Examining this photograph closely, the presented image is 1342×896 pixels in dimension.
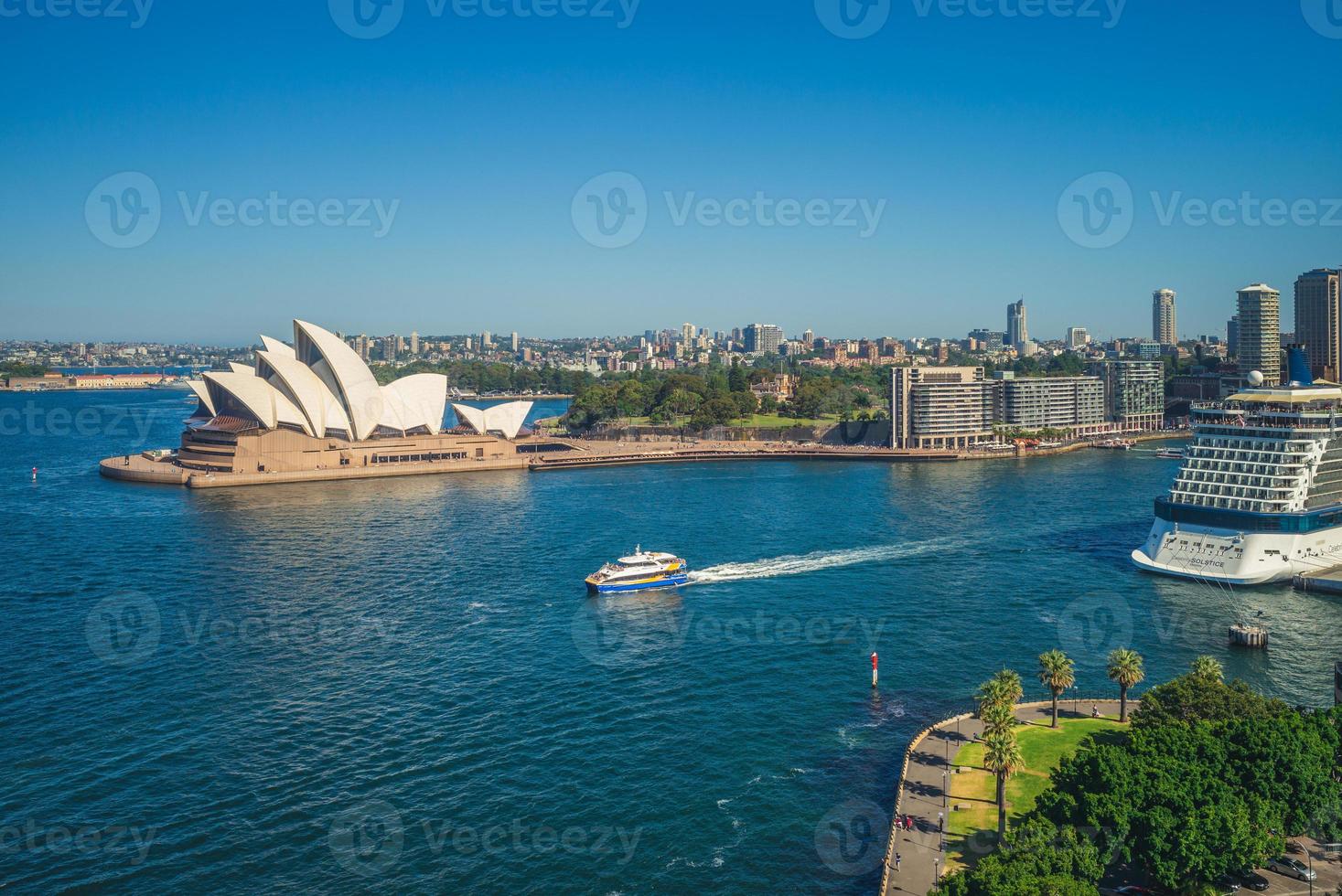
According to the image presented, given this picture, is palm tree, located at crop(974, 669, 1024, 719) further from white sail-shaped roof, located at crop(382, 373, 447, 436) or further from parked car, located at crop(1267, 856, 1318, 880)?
white sail-shaped roof, located at crop(382, 373, 447, 436)

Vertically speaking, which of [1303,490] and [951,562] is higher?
[1303,490]

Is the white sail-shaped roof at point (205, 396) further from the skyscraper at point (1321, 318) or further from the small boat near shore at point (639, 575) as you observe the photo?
Result: the skyscraper at point (1321, 318)

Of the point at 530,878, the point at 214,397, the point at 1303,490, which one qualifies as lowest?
the point at 530,878

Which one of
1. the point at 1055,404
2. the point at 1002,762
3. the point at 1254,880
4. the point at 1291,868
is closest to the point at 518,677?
the point at 1002,762

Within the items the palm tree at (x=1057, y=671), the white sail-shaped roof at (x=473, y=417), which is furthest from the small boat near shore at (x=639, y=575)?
the white sail-shaped roof at (x=473, y=417)

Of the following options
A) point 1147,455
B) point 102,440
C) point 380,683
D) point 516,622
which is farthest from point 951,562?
point 102,440

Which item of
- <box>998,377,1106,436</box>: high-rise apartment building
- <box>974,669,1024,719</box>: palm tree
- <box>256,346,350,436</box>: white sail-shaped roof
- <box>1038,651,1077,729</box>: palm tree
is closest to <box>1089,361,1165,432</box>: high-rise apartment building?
<box>998,377,1106,436</box>: high-rise apartment building

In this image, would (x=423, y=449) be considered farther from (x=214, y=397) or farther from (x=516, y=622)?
(x=516, y=622)
